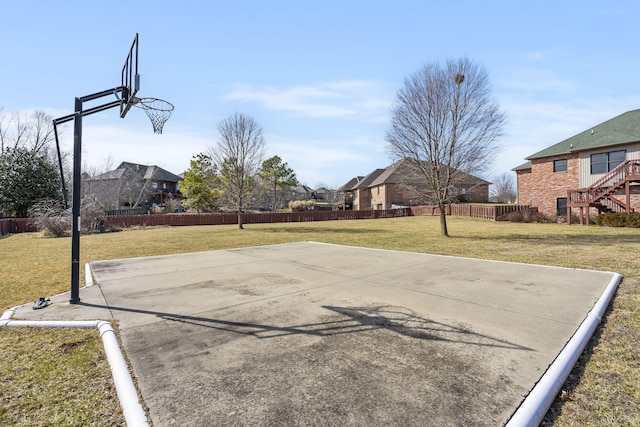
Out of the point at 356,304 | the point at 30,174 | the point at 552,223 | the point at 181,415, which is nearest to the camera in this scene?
the point at 181,415

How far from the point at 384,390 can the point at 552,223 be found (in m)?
27.4

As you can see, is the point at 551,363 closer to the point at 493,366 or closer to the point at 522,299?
the point at 493,366

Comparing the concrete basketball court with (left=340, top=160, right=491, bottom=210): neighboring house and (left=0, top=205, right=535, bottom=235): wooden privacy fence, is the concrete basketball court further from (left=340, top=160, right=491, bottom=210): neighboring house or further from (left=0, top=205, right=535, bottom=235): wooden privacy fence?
(left=340, top=160, right=491, bottom=210): neighboring house

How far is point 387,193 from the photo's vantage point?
4734cm

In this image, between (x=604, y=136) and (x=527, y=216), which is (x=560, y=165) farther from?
(x=527, y=216)

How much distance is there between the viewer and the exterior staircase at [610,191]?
20469mm

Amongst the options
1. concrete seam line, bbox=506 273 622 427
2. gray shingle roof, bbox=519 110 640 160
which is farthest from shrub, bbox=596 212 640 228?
concrete seam line, bbox=506 273 622 427

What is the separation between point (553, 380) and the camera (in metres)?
2.76

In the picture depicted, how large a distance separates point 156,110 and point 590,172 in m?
28.4

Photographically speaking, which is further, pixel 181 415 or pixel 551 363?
pixel 551 363

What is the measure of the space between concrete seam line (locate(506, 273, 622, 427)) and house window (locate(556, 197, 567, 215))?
25855 millimetres

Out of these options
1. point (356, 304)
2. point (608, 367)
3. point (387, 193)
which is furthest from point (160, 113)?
point (387, 193)

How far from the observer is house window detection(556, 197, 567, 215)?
25.6 m

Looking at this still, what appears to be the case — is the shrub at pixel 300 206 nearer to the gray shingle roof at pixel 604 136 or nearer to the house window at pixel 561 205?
the gray shingle roof at pixel 604 136
